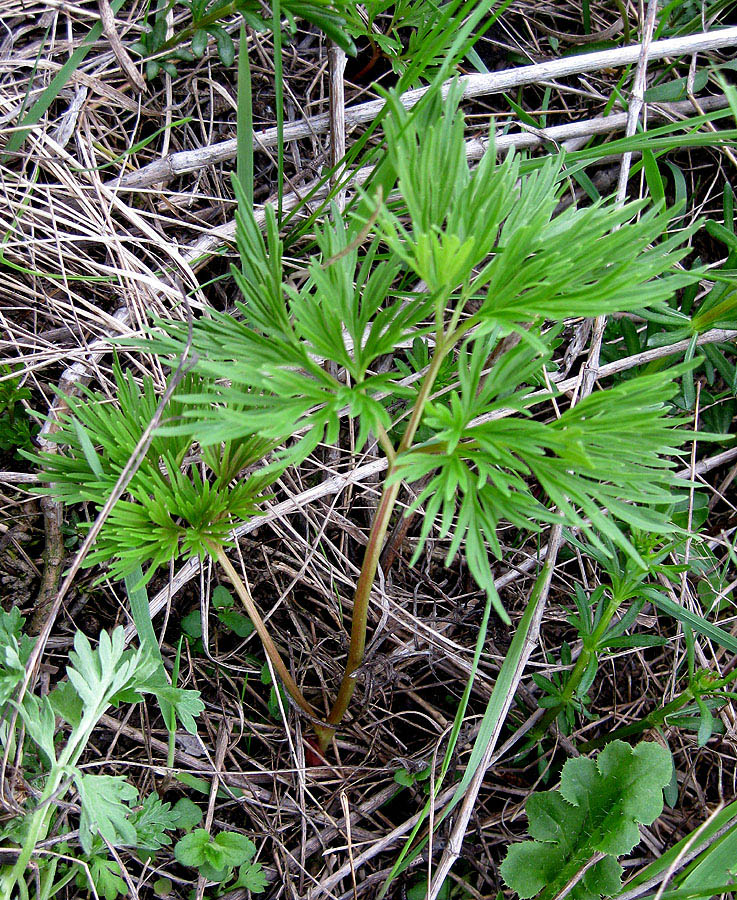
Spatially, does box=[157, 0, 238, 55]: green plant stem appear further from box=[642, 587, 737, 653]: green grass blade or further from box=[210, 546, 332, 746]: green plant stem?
box=[642, 587, 737, 653]: green grass blade

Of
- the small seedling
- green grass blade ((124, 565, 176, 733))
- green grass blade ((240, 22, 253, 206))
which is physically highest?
green grass blade ((240, 22, 253, 206))

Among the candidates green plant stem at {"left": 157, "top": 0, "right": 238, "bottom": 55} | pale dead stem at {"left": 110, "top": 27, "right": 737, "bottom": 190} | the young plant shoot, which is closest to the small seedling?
the young plant shoot

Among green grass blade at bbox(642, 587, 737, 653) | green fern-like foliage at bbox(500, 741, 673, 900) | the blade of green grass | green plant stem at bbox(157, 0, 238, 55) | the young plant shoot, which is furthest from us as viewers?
green plant stem at bbox(157, 0, 238, 55)

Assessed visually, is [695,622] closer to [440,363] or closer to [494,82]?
[440,363]

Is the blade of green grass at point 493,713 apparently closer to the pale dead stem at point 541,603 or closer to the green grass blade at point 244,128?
the pale dead stem at point 541,603

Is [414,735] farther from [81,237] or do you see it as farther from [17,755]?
[81,237]

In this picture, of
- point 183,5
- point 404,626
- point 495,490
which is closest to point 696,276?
point 495,490

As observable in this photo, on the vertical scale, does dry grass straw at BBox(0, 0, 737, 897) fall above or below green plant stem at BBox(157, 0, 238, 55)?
below
